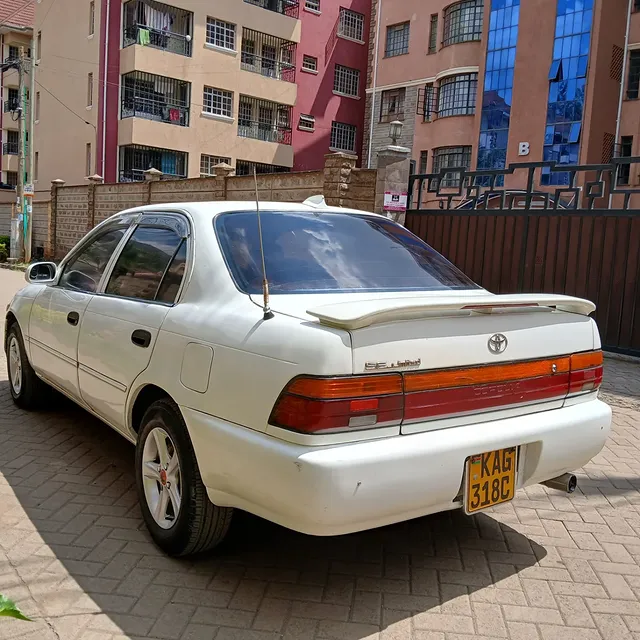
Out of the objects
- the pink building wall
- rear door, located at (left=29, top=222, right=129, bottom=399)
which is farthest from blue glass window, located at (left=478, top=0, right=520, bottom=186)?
rear door, located at (left=29, top=222, right=129, bottom=399)

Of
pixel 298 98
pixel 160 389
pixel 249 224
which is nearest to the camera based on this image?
pixel 160 389

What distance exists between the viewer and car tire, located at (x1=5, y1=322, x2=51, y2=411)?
539 centimetres

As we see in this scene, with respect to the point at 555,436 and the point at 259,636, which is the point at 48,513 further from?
the point at 555,436

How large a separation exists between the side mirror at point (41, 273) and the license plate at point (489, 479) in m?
3.46

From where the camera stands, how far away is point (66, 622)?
2.73 metres

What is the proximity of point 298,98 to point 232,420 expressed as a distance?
34.7m

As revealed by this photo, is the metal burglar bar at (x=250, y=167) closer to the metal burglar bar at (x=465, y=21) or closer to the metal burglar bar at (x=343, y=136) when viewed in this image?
the metal burglar bar at (x=343, y=136)

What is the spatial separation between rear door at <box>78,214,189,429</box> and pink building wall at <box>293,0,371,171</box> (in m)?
32.7

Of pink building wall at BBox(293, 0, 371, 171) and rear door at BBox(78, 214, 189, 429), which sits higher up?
pink building wall at BBox(293, 0, 371, 171)

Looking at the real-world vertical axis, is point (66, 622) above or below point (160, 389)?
below

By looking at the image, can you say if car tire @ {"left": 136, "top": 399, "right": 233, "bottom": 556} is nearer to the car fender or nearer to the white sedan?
the white sedan

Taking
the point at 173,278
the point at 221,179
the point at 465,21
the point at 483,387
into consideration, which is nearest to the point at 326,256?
the point at 173,278

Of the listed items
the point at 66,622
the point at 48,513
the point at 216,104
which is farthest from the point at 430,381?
the point at 216,104

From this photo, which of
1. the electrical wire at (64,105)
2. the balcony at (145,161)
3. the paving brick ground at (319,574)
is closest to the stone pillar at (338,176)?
the paving brick ground at (319,574)
